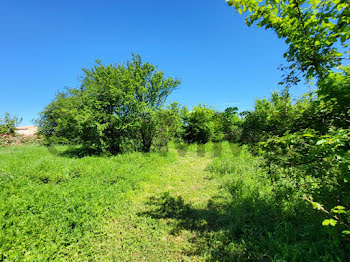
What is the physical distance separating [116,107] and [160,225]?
7427 mm

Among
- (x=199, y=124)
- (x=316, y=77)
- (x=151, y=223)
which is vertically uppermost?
(x=199, y=124)

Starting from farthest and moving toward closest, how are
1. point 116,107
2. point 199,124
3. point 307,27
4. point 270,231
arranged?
1. point 199,124
2. point 116,107
3. point 270,231
4. point 307,27

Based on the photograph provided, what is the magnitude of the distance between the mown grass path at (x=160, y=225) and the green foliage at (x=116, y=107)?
481cm

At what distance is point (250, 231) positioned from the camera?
2.81m

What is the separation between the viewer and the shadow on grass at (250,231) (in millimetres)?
2131

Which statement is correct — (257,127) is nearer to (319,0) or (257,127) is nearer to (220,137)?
(319,0)

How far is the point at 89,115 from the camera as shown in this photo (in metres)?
8.05

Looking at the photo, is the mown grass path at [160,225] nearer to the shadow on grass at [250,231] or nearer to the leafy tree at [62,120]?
the shadow on grass at [250,231]

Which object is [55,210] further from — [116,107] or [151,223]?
[116,107]

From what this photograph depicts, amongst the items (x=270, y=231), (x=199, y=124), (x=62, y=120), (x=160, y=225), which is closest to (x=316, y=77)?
(x=270, y=231)

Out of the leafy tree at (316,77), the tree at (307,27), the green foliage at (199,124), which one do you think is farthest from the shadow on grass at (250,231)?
the green foliage at (199,124)

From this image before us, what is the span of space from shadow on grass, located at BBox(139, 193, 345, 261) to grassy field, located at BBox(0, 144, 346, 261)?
2cm

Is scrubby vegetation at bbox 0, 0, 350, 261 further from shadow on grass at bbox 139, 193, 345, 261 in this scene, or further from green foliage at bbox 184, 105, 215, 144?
green foliage at bbox 184, 105, 215, 144

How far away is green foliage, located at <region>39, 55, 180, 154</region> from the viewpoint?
8.42 meters
